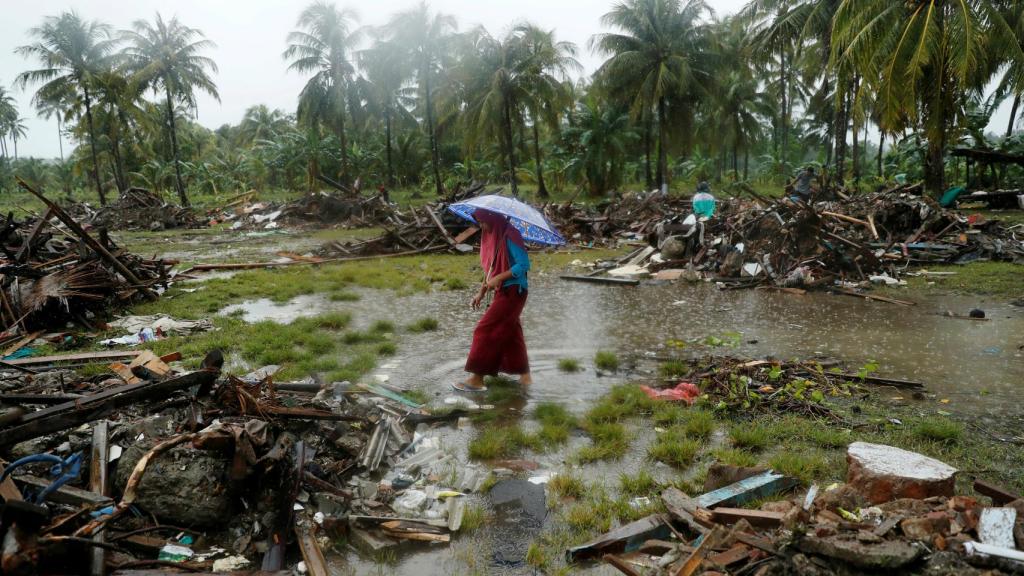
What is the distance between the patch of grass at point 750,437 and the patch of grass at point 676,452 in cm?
31

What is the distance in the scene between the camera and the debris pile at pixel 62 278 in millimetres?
7121

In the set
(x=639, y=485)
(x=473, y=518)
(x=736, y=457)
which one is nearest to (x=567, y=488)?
(x=639, y=485)

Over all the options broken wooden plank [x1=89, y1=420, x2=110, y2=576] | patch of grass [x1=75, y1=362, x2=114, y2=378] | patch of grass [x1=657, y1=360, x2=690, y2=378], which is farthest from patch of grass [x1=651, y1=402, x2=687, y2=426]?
patch of grass [x1=75, y1=362, x2=114, y2=378]

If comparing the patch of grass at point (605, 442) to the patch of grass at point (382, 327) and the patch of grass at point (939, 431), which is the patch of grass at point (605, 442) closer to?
the patch of grass at point (939, 431)

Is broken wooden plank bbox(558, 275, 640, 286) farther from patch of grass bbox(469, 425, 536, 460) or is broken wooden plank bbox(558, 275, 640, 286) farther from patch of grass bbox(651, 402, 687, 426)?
patch of grass bbox(469, 425, 536, 460)

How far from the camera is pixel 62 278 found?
24.6 ft

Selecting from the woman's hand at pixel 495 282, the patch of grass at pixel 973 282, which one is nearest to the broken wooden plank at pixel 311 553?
the woman's hand at pixel 495 282

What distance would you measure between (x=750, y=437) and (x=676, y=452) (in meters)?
0.60

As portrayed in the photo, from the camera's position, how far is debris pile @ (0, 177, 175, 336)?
712 cm

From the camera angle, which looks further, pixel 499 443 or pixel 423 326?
pixel 423 326

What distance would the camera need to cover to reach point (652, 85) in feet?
84.8

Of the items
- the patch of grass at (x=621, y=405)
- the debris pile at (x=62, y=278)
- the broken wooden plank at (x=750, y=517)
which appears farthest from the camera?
the debris pile at (x=62, y=278)

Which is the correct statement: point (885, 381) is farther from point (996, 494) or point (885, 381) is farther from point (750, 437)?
point (996, 494)

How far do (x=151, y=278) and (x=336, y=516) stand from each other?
317 inches
